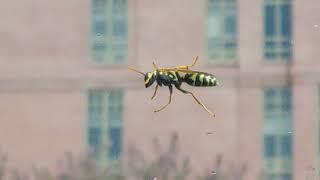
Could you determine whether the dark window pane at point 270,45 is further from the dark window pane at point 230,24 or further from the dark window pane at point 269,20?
the dark window pane at point 230,24

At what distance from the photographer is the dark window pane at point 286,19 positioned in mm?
24259

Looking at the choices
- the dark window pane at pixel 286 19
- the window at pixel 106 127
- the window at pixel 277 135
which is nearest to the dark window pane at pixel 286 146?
the window at pixel 277 135

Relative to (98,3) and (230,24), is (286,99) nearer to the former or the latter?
(230,24)

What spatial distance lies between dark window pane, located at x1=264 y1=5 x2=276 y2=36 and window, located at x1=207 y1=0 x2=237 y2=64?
0.77 meters

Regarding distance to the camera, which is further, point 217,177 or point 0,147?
point 0,147

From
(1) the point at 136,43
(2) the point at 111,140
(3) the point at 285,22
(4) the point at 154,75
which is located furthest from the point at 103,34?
(4) the point at 154,75

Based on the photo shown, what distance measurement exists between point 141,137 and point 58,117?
7.27 feet

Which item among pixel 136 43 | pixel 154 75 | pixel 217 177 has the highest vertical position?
pixel 136 43

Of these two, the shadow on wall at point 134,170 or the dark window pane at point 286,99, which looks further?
the dark window pane at point 286,99

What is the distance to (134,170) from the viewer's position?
76.5 ft

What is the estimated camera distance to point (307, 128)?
23.9 meters

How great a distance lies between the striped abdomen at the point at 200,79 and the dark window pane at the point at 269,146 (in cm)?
2143

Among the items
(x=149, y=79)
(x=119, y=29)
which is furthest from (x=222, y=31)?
(x=149, y=79)

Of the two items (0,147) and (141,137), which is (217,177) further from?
(0,147)
